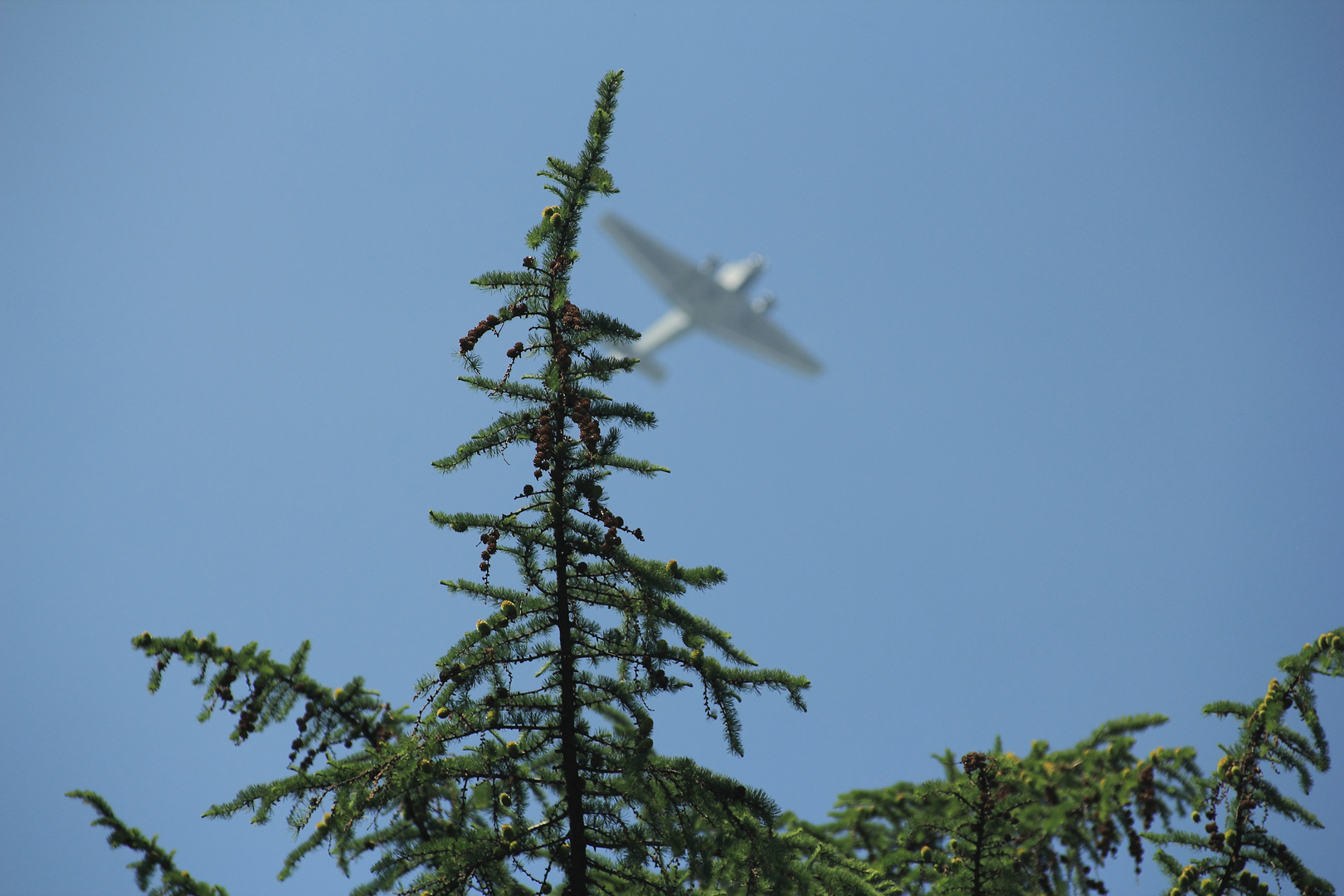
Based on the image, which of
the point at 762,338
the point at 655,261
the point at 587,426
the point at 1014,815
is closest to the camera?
the point at 587,426

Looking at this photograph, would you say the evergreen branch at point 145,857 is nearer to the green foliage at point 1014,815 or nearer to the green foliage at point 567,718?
the green foliage at point 567,718

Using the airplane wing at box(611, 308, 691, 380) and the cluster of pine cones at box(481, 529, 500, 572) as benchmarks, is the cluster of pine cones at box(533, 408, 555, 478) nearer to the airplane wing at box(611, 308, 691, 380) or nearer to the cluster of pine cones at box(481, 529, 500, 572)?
the cluster of pine cones at box(481, 529, 500, 572)

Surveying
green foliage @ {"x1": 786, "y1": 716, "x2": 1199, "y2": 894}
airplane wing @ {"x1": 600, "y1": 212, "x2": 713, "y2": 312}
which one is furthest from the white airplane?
green foliage @ {"x1": 786, "y1": 716, "x2": 1199, "y2": 894}

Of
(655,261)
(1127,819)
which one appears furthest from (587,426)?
(655,261)

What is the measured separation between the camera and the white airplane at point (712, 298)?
53.1 m

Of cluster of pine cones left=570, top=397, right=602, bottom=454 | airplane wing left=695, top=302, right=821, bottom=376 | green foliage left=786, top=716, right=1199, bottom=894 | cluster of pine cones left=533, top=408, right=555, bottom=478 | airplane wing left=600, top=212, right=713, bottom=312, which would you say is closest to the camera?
cluster of pine cones left=570, top=397, right=602, bottom=454

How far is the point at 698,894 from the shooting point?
5.23 meters

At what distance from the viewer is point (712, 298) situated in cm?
5409

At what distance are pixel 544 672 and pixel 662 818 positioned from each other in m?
1.04

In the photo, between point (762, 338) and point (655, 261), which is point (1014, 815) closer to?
point (655, 261)

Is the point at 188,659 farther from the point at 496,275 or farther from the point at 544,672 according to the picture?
the point at 496,275

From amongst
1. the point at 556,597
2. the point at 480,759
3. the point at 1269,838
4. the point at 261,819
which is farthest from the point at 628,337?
the point at 1269,838

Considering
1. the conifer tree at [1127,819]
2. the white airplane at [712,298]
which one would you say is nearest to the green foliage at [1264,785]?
the conifer tree at [1127,819]

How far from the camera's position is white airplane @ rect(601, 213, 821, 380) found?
174 feet
